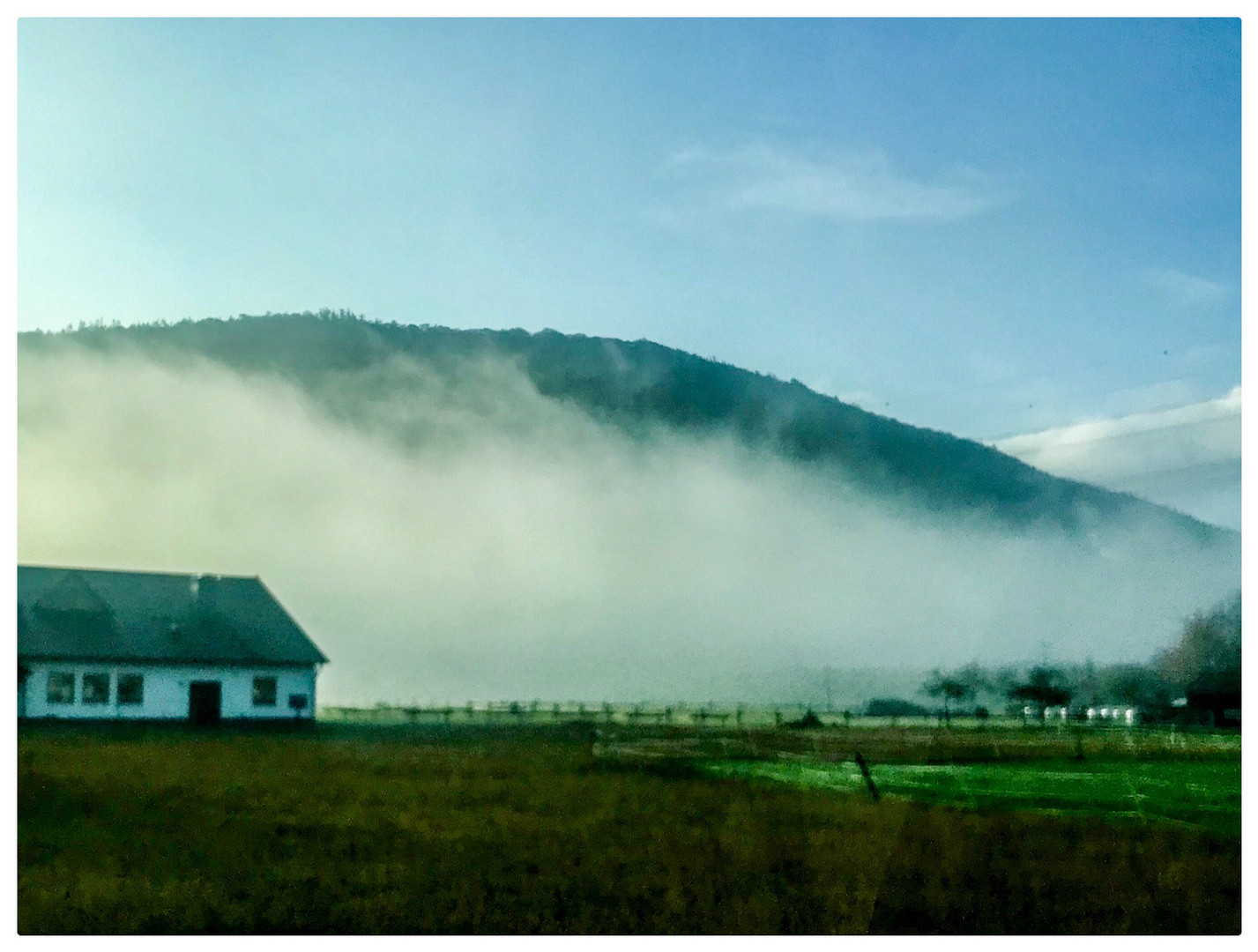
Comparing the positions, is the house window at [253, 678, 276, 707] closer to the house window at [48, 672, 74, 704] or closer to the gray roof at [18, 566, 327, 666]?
the gray roof at [18, 566, 327, 666]

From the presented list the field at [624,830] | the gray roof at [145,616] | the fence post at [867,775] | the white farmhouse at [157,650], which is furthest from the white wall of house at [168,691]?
the fence post at [867,775]

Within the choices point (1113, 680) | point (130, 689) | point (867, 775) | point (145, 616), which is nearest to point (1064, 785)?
point (1113, 680)

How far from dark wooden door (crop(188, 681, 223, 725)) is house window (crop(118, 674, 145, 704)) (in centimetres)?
38

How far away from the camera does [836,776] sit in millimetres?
8156

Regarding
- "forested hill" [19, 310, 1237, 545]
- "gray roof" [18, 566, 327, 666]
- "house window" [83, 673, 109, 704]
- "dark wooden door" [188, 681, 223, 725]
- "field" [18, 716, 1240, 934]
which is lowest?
"field" [18, 716, 1240, 934]

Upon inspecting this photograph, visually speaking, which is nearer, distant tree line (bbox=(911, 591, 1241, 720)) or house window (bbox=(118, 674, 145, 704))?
distant tree line (bbox=(911, 591, 1241, 720))

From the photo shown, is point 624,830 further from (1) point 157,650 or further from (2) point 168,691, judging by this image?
(1) point 157,650

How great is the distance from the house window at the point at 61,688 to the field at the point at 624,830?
0.30 meters

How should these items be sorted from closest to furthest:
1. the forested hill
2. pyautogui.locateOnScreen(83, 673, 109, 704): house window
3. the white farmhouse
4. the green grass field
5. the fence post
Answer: the green grass field → the fence post → the white farmhouse → the forested hill → pyautogui.locateOnScreen(83, 673, 109, 704): house window

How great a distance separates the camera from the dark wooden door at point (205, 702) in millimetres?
9141

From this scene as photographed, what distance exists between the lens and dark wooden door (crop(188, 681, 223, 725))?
914 cm

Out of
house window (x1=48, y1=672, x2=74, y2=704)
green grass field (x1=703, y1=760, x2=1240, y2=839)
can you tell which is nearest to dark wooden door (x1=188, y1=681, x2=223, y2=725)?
house window (x1=48, y1=672, x2=74, y2=704)

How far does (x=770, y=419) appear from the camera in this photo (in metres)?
8.72

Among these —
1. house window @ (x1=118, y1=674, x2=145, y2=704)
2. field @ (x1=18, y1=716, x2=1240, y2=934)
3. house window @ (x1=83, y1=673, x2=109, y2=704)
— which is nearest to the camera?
field @ (x1=18, y1=716, x2=1240, y2=934)
